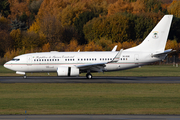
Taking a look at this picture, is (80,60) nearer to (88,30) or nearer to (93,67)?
(93,67)

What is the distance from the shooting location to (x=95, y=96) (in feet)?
79.4

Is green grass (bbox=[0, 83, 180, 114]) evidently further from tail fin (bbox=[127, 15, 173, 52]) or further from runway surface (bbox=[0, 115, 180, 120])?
tail fin (bbox=[127, 15, 173, 52])

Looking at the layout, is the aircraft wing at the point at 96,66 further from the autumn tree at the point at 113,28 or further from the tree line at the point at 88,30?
the autumn tree at the point at 113,28

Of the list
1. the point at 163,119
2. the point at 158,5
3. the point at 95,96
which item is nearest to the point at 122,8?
the point at 158,5

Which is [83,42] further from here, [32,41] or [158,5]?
[158,5]

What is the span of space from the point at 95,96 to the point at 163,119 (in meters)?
8.92

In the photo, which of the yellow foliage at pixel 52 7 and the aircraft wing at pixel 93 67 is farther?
the yellow foliage at pixel 52 7

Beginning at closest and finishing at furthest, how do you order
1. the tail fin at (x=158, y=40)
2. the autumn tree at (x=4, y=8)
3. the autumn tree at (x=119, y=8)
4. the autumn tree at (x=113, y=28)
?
the tail fin at (x=158, y=40) → the autumn tree at (x=113, y=28) → the autumn tree at (x=119, y=8) → the autumn tree at (x=4, y=8)

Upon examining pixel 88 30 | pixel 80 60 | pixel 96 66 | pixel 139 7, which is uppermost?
pixel 139 7

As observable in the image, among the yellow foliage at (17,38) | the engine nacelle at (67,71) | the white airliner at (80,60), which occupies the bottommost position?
the engine nacelle at (67,71)

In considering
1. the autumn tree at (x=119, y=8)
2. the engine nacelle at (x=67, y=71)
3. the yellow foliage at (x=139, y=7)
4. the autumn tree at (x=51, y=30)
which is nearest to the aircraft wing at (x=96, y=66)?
the engine nacelle at (x=67, y=71)

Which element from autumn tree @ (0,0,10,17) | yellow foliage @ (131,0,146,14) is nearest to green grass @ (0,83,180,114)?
yellow foliage @ (131,0,146,14)

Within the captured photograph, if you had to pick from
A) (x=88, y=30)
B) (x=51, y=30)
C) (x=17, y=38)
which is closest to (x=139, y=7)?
(x=88, y=30)

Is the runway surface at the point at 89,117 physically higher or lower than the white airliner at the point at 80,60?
lower
